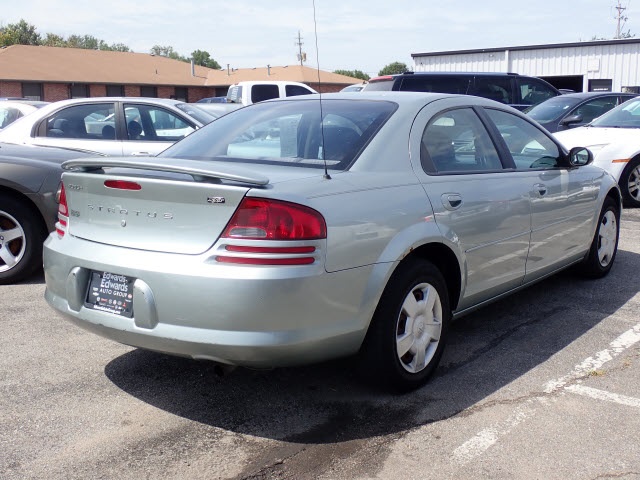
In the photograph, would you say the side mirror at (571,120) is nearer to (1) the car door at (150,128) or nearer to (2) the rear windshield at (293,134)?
(1) the car door at (150,128)

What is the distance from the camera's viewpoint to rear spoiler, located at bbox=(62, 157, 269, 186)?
3.24m

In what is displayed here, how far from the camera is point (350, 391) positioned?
4.00 meters

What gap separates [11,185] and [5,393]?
2509 millimetres

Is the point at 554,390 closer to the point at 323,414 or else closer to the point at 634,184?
the point at 323,414

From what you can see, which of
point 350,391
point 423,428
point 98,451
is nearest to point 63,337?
point 98,451

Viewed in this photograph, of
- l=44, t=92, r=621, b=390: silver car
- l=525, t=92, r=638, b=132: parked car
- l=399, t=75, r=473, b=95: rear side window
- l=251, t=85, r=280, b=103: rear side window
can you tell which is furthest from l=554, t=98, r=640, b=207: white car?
l=251, t=85, r=280, b=103: rear side window

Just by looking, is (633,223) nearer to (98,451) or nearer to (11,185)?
(11,185)

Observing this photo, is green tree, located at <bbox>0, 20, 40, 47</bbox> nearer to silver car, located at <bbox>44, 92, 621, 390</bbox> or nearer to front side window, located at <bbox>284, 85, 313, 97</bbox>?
front side window, located at <bbox>284, 85, 313, 97</bbox>

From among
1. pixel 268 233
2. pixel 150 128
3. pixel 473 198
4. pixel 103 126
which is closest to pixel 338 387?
pixel 268 233

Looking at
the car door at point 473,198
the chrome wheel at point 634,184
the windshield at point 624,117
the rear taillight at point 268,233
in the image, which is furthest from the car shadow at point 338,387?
the windshield at point 624,117

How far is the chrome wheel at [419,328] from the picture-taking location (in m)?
3.84

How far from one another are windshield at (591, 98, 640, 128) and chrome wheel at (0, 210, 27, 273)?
27.1ft

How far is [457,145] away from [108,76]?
143 ft

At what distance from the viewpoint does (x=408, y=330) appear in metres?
3.87
